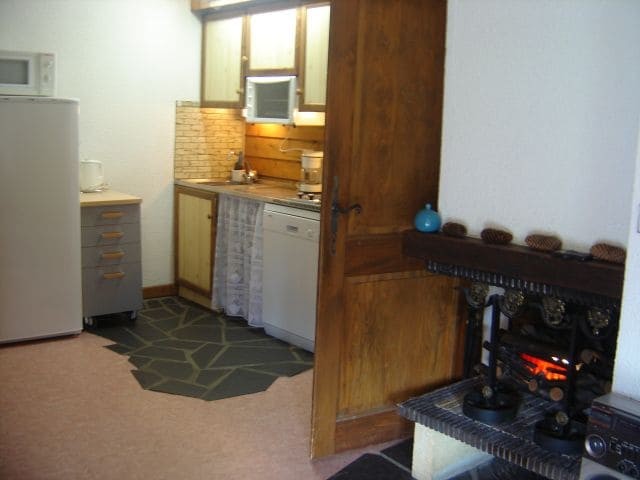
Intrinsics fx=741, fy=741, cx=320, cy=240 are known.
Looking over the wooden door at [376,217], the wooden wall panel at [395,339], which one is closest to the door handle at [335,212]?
the wooden door at [376,217]

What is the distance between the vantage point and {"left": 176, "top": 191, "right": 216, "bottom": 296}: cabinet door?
200 inches

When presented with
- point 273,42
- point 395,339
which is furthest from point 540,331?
point 273,42

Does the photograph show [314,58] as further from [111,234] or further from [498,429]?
[498,429]

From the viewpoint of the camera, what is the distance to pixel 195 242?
525cm

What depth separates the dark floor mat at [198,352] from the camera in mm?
3826

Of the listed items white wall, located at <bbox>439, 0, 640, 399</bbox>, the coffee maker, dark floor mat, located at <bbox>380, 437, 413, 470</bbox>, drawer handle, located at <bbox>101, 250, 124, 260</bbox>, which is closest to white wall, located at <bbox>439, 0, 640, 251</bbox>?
white wall, located at <bbox>439, 0, 640, 399</bbox>

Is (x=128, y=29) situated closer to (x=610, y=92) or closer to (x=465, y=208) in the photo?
(x=465, y=208)

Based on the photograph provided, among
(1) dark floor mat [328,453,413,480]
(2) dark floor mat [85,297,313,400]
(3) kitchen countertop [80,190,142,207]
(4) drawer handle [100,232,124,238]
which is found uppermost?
(3) kitchen countertop [80,190,142,207]

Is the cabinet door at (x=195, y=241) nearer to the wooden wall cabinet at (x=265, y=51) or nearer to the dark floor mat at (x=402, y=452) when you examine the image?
the wooden wall cabinet at (x=265, y=51)

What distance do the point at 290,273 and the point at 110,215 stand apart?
1226 millimetres

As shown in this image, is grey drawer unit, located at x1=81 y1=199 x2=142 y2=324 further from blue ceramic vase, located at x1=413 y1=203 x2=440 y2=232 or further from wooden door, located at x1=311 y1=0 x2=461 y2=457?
blue ceramic vase, located at x1=413 y1=203 x2=440 y2=232

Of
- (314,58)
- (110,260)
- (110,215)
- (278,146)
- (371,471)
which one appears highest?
(314,58)

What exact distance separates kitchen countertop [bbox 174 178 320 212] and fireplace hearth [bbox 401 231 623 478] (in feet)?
4.73

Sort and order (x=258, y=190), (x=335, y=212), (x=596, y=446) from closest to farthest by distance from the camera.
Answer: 1. (x=596, y=446)
2. (x=335, y=212)
3. (x=258, y=190)
